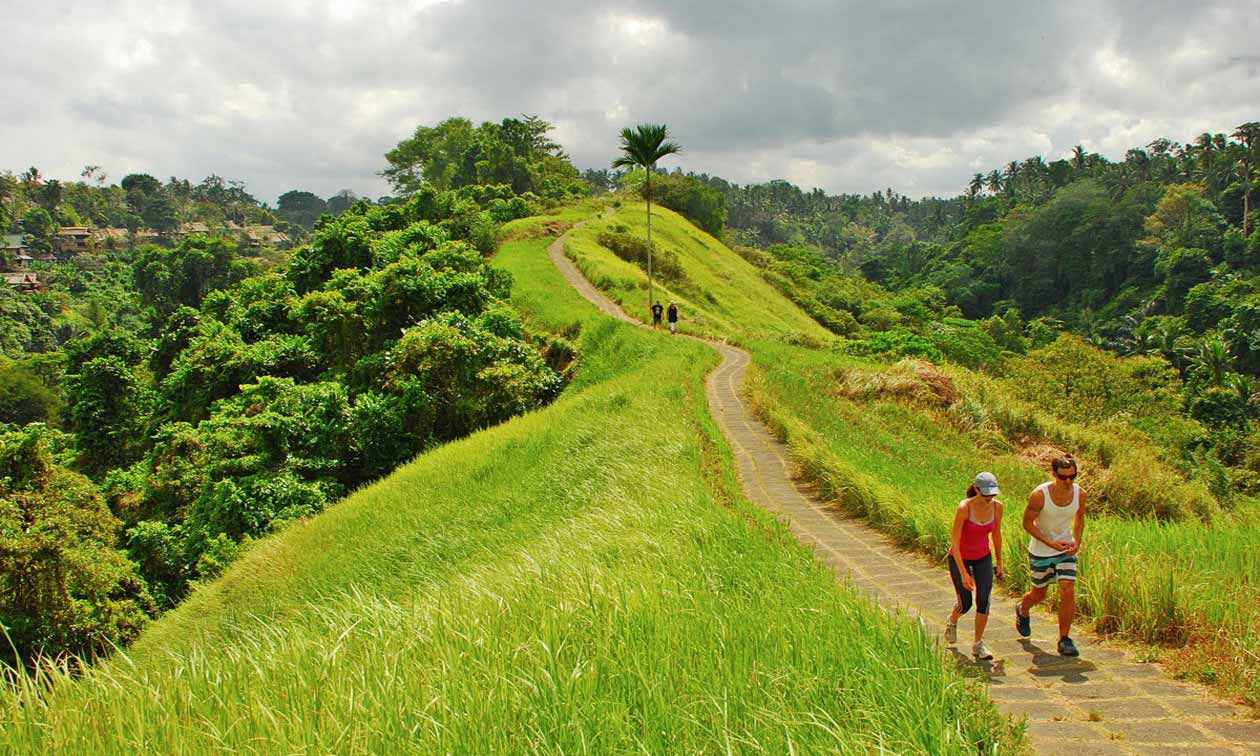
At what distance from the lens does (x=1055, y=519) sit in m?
5.09

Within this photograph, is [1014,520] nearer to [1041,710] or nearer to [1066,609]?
[1066,609]

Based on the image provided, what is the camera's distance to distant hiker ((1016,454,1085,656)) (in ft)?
16.4

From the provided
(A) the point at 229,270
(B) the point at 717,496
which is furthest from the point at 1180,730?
(A) the point at 229,270

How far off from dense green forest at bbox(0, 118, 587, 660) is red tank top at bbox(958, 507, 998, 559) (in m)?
6.77

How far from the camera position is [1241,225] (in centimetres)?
6844

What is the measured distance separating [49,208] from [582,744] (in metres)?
140

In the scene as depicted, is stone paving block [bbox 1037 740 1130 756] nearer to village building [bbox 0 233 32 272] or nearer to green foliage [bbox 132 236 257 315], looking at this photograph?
green foliage [bbox 132 236 257 315]

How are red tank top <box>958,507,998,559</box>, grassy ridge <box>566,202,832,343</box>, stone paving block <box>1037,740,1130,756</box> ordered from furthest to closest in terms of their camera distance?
grassy ridge <box>566,202,832,343</box> < red tank top <box>958,507,998,559</box> < stone paving block <box>1037,740,1130,756</box>

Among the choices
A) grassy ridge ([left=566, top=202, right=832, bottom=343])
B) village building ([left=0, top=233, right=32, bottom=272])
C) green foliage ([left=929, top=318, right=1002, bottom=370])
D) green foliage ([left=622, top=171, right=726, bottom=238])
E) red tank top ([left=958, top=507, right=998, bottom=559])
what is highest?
green foliage ([left=622, top=171, right=726, bottom=238])

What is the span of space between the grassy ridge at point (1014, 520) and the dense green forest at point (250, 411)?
7526mm

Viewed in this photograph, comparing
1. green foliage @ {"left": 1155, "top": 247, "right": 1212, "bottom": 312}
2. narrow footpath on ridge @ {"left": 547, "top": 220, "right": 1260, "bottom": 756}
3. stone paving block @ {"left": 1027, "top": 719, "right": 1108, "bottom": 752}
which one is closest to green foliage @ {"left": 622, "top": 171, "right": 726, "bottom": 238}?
green foliage @ {"left": 1155, "top": 247, "right": 1212, "bottom": 312}

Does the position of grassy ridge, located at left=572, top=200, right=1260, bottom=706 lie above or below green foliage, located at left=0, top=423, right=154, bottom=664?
above

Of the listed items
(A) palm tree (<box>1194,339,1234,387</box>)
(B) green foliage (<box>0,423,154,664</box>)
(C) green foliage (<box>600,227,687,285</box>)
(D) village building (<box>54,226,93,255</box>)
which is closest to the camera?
(B) green foliage (<box>0,423,154,664</box>)

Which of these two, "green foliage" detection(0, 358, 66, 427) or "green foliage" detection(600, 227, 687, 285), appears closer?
"green foliage" detection(600, 227, 687, 285)
